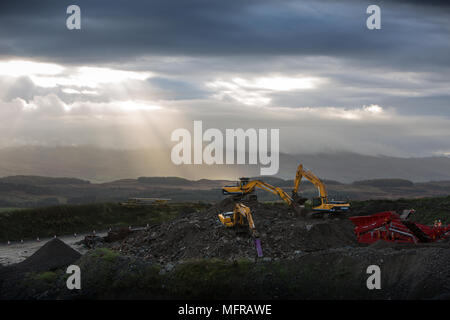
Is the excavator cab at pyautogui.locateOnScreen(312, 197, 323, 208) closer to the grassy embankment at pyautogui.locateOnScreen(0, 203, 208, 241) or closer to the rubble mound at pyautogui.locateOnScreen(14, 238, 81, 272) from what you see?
the rubble mound at pyautogui.locateOnScreen(14, 238, 81, 272)

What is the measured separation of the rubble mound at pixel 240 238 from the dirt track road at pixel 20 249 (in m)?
10.3

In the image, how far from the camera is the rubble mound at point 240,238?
113ft

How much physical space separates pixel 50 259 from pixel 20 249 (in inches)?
785

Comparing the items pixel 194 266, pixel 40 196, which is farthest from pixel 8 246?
pixel 40 196

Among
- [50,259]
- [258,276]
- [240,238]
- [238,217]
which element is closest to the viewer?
[258,276]

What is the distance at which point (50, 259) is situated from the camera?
114 ft

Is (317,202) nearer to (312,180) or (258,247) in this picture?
(312,180)

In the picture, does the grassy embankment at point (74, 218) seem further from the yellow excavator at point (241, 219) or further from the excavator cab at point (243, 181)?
the yellow excavator at point (241, 219)

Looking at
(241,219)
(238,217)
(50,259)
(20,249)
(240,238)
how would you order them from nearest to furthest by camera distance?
(50,259), (240,238), (241,219), (238,217), (20,249)

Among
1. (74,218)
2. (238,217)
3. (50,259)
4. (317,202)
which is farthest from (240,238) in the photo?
(74,218)

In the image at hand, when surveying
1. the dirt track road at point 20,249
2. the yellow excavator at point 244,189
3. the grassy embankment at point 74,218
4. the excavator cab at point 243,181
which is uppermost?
the excavator cab at point 243,181

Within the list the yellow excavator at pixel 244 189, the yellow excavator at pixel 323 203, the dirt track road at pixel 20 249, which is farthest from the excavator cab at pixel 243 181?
the dirt track road at pixel 20 249
